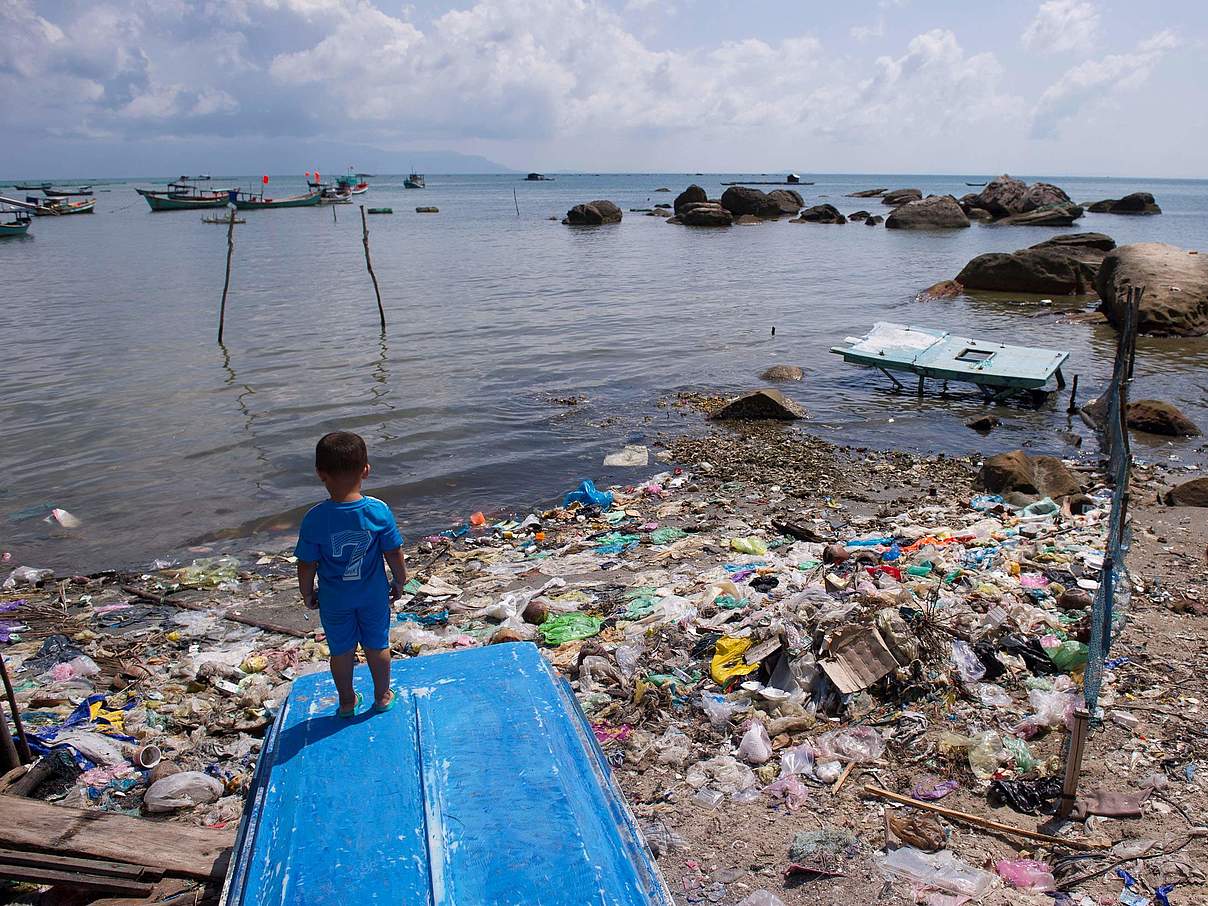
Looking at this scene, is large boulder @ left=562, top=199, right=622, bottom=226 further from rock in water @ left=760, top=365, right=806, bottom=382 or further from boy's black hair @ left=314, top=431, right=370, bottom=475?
boy's black hair @ left=314, top=431, right=370, bottom=475

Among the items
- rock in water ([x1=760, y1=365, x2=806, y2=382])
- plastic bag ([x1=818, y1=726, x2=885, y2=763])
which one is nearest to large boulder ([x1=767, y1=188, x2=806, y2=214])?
rock in water ([x1=760, y1=365, x2=806, y2=382])

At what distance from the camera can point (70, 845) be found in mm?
3650

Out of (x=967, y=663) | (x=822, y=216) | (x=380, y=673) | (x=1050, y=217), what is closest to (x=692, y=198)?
(x=822, y=216)

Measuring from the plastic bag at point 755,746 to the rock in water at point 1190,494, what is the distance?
646cm

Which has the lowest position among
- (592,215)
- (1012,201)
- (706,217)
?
(706,217)

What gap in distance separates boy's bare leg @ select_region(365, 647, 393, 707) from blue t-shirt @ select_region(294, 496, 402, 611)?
262mm

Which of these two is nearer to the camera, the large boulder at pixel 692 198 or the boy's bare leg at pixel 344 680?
the boy's bare leg at pixel 344 680

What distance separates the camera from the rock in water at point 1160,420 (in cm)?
1213

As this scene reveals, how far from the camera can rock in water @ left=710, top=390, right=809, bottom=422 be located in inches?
528

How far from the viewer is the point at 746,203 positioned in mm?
60781

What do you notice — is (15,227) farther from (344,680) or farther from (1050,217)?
(1050,217)

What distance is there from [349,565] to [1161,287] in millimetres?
22210

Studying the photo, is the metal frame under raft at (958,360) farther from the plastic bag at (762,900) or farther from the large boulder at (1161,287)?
the plastic bag at (762,900)

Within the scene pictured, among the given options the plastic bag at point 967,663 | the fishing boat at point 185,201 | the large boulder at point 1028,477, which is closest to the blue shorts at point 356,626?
the plastic bag at point 967,663
